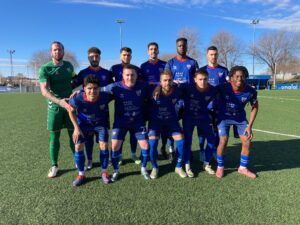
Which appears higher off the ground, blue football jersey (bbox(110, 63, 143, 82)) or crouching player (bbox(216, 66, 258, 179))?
blue football jersey (bbox(110, 63, 143, 82))

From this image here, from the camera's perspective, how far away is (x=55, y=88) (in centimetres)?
438

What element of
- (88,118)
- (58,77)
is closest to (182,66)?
(88,118)

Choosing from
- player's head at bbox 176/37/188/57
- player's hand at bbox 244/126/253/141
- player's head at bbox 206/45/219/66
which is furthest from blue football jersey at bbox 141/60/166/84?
player's hand at bbox 244/126/253/141

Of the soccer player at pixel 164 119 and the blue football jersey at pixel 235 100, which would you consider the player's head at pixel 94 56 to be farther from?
the blue football jersey at pixel 235 100

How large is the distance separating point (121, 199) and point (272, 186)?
7.04 feet

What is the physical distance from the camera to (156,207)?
3.25 metres

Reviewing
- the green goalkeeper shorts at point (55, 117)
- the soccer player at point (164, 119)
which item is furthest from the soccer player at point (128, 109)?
the green goalkeeper shorts at point (55, 117)

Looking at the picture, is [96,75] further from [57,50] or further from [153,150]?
[153,150]

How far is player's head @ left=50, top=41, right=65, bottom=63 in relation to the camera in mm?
4195

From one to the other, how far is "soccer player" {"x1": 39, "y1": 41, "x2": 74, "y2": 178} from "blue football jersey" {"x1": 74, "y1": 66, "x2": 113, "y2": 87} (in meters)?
0.15

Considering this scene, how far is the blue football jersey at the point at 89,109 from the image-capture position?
408 centimetres

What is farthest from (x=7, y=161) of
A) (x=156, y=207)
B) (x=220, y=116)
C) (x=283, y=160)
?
(x=283, y=160)

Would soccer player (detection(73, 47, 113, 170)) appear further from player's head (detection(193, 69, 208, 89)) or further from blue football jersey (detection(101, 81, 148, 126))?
player's head (detection(193, 69, 208, 89))

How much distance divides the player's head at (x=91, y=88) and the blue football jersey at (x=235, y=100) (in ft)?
6.70
